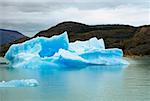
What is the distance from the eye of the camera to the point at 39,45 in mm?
21734

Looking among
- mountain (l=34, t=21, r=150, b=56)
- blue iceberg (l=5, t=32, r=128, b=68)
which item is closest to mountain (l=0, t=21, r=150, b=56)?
mountain (l=34, t=21, r=150, b=56)

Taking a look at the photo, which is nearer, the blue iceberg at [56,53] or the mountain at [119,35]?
the blue iceberg at [56,53]

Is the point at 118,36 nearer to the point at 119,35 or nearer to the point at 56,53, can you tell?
the point at 119,35

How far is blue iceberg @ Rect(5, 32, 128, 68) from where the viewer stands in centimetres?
2144

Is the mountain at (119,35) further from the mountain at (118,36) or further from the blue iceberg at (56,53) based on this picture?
the blue iceberg at (56,53)

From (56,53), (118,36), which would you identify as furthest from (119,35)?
(56,53)

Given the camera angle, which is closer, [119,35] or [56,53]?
[56,53]

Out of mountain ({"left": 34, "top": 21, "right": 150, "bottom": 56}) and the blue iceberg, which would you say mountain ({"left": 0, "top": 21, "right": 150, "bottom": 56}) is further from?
the blue iceberg

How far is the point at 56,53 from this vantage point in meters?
21.9

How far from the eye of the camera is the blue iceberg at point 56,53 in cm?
2144

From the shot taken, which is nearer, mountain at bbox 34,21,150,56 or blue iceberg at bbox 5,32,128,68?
blue iceberg at bbox 5,32,128,68

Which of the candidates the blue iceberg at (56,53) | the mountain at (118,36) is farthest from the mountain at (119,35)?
the blue iceberg at (56,53)

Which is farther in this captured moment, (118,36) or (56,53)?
(118,36)

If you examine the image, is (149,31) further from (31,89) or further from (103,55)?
(31,89)
